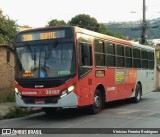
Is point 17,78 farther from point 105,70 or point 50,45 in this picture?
point 105,70

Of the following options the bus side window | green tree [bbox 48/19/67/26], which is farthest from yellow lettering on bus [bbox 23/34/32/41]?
green tree [bbox 48/19/67/26]

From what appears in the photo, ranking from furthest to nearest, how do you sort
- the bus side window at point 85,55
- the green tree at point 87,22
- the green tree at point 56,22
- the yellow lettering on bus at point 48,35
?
the green tree at point 87,22, the green tree at point 56,22, the yellow lettering on bus at point 48,35, the bus side window at point 85,55

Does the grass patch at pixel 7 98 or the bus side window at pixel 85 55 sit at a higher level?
the bus side window at pixel 85 55

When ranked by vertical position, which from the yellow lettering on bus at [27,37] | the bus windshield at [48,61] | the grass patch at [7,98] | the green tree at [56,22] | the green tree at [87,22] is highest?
the green tree at [87,22]

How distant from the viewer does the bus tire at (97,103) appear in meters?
14.3

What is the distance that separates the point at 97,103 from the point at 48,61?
2.73 meters

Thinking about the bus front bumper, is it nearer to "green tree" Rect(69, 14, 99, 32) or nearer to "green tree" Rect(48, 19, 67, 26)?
"green tree" Rect(48, 19, 67, 26)

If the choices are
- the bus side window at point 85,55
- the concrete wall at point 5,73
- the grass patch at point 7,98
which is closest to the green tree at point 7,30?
the concrete wall at point 5,73

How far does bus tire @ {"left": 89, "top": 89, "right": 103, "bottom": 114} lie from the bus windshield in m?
2.01

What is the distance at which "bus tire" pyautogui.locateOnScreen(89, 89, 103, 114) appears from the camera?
46.8 ft

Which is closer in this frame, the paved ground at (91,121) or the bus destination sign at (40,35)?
the paved ground at (91,121)

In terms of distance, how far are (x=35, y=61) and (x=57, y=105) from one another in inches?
65.8

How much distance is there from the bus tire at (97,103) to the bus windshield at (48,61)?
201cm

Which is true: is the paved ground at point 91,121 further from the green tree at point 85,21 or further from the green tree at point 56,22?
the green tree at point 85,21
